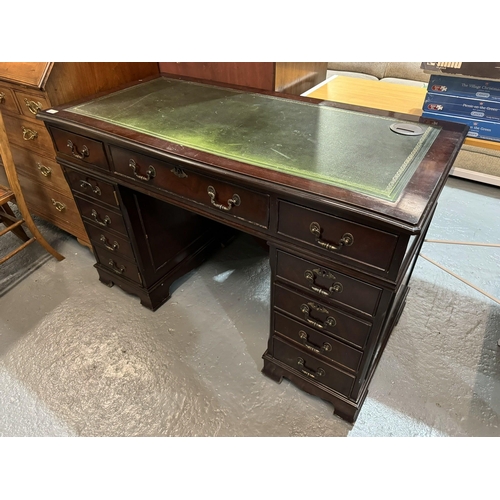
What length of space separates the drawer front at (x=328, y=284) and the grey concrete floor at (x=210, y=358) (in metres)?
0.57

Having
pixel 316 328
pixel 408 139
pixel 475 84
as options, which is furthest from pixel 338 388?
pixel 475 84

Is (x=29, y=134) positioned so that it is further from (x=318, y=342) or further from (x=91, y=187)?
(x=318, y=342)

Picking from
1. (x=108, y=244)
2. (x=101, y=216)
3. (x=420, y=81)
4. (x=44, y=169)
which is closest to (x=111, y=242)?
(x=108, y=244)

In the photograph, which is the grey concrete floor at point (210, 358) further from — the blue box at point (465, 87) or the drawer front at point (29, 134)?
the blue box at point (465, 87)

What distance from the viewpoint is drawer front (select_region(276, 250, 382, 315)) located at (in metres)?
0.97

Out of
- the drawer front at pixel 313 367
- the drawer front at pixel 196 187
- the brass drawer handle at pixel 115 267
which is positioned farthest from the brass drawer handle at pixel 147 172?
the drawer front at pixel 313 367

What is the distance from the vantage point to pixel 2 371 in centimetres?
152

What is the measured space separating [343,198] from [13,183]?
1553 mm

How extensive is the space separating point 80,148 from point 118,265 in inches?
22.9

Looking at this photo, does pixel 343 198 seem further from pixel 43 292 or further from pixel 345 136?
pixel 43 292

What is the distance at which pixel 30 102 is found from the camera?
1479 millimetres

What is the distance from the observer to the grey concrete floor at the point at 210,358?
4.39 ft

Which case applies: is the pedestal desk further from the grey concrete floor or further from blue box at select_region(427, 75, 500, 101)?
blue box at select_region(427, 75, 500, 101)

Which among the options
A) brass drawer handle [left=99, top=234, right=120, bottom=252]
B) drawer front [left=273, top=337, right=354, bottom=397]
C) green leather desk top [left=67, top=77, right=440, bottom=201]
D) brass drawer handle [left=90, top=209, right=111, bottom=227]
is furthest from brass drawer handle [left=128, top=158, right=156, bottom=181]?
drawer front [left=273, top=337, right=354, bottom=397]
